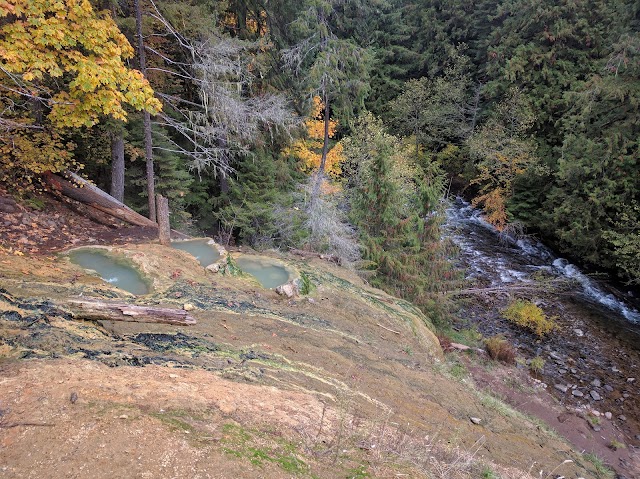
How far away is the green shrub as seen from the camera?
1342 centimetres

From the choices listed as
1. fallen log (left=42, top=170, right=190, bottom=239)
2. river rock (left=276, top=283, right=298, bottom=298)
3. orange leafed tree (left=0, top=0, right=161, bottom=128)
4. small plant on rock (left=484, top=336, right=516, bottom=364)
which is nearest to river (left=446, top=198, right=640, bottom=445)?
small plant on rock (left=484, top=336, right=516, bottom=364)

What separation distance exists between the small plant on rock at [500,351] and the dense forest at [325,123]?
8.44ft

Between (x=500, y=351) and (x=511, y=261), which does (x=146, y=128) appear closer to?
(x=500, y=351)

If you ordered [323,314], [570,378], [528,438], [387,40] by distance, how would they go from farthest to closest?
[387,40] → [570,378] → [323,314] → [528,438]

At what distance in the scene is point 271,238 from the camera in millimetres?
13711

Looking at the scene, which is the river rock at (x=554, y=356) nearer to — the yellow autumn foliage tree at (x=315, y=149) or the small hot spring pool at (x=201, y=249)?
the small hot spring pool at (x=201, y=249)

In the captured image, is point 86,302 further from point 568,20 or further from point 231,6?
point 568,20

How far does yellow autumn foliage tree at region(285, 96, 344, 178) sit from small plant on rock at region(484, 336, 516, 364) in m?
9.99

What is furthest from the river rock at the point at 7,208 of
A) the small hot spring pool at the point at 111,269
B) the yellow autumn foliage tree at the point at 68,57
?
the small hot spring pool at the point at 111,269

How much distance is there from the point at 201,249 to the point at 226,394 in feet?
19.3

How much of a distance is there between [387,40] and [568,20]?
1296 cm

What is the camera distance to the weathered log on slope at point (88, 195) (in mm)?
9415

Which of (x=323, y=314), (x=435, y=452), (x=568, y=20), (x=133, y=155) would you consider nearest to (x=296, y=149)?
(x=133, y=155)

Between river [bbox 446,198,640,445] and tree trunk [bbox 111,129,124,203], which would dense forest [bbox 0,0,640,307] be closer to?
tree trunk [bbox 111,129,124,203]
